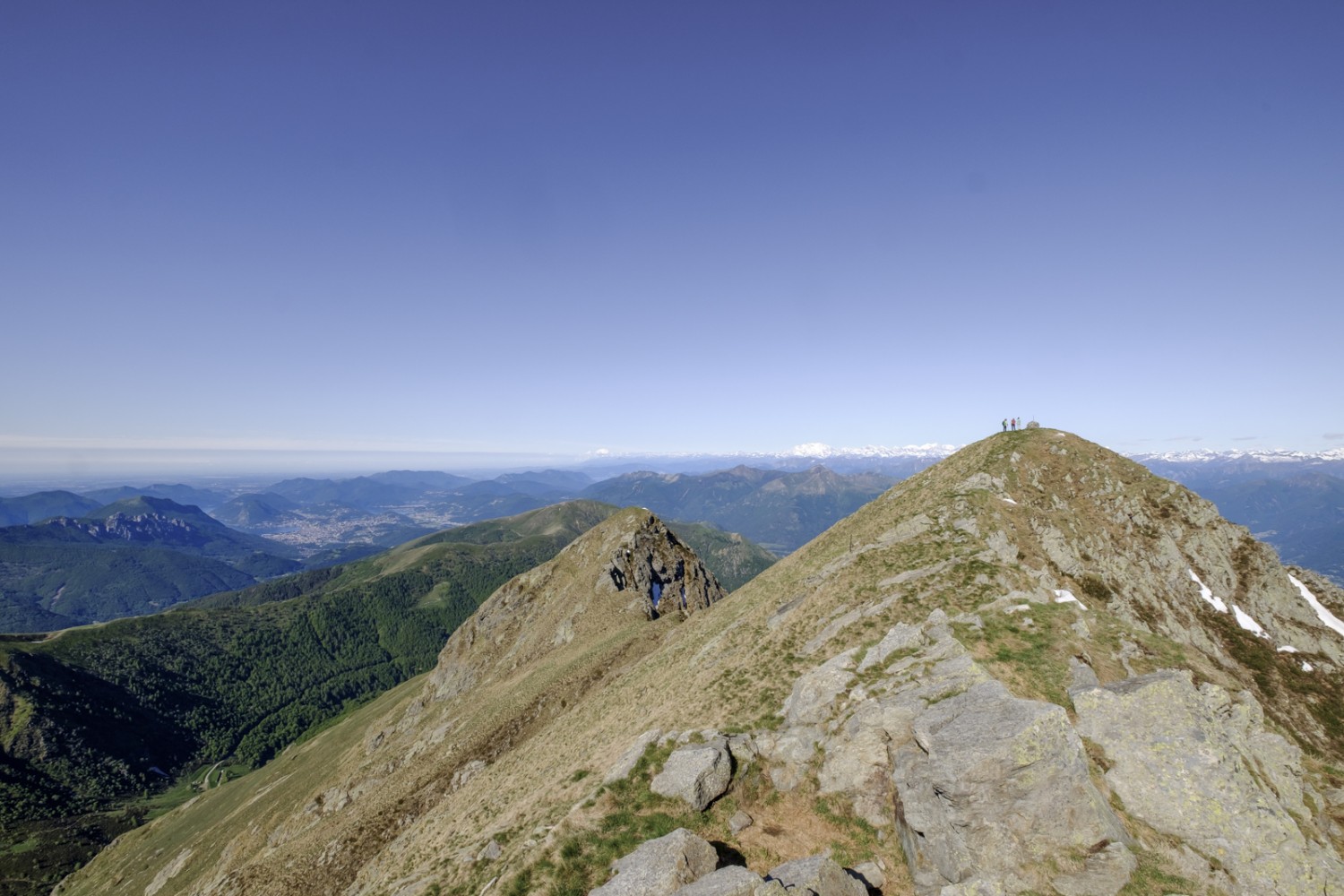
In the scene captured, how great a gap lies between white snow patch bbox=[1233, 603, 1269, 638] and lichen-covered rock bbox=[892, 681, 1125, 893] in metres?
42.5

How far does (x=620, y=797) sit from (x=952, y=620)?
20886mm

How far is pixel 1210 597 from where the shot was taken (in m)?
45.0

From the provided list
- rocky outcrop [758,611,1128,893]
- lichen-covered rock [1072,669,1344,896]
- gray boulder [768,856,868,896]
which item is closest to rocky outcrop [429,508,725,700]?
rocky outcrop [758,611,1128,893]

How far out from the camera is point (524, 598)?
338ft

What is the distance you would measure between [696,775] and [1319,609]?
59673 mm

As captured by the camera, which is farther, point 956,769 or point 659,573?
point 659,573

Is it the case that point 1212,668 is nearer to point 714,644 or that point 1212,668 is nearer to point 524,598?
point 714,644

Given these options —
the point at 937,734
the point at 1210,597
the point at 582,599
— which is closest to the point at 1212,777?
the point at 937,734

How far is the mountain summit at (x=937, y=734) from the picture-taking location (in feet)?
58.3

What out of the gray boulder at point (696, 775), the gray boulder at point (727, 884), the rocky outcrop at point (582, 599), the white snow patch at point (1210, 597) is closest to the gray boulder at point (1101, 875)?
the gray boulder at point (727, 884)

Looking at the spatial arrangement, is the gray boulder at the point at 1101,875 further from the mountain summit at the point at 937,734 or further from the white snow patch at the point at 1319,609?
the white snow patch at the point at 1319,609

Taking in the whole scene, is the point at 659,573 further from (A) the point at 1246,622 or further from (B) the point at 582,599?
(A) the point at 1246,622

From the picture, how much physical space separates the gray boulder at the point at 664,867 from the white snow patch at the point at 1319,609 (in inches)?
2376

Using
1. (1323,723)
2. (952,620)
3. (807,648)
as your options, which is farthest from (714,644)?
(1323,723)
